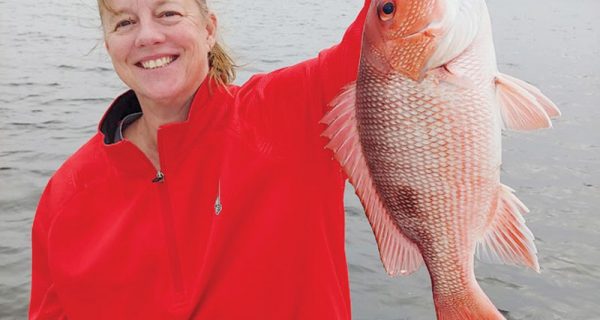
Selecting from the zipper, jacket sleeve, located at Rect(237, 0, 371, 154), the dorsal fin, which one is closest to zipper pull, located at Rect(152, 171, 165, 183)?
the zipper

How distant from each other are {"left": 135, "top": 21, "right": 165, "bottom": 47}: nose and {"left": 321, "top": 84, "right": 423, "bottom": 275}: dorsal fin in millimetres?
752

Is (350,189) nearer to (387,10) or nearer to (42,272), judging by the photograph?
(42,272)

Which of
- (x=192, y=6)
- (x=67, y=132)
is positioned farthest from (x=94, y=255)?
(x=67, y=132)

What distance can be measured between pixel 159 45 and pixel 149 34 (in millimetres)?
57

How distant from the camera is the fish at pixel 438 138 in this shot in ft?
4.71

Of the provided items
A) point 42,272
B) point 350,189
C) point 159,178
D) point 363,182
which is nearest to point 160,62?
point 159,178

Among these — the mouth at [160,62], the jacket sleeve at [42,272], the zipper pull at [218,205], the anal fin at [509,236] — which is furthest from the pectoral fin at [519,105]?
the jacket sleeve at [42,272]

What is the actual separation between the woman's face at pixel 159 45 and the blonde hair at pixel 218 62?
0.10 ft

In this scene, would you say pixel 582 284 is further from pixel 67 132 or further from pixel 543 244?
pixel 67 132

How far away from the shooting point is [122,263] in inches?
87.6

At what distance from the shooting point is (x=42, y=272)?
97.2 inches

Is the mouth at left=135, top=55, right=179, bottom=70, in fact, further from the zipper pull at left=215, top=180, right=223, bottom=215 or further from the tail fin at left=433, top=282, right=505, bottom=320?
the tail fin at left=433, top=282, right=505, bottom=320

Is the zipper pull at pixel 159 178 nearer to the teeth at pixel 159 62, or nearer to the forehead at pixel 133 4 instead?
the teeth at pixel 159 62

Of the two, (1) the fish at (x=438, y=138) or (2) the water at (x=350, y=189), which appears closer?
(1) the fish at (x=438, y=138)
